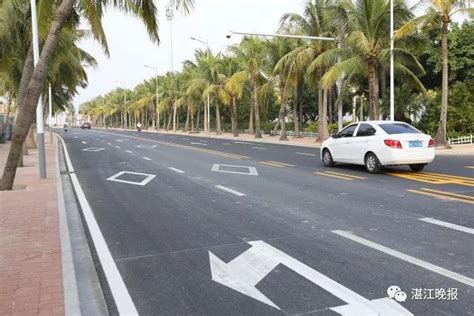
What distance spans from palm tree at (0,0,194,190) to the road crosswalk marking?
24.1 ft

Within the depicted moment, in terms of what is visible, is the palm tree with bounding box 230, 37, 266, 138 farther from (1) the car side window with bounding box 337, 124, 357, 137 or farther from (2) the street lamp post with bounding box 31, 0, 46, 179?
(2) the street lamp post with bounding box 31, 0, 46, 179

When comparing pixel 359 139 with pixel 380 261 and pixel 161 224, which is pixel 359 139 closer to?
pixel 161 224

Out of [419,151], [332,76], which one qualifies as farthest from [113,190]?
[332,76]

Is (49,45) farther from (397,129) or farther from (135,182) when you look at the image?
(397,129)

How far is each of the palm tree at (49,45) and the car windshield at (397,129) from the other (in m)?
6.55

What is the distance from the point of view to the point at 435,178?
45.0 feet

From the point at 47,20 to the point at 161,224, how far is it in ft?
28.5

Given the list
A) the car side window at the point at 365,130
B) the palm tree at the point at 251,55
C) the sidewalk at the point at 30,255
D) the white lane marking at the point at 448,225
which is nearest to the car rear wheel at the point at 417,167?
the car side window at the point at 365,130

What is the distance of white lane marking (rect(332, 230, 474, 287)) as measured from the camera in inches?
212

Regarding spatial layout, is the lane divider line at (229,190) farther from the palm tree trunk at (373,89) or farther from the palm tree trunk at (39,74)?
the palm tree trunk at (373,89)

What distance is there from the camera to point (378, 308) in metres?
4.68

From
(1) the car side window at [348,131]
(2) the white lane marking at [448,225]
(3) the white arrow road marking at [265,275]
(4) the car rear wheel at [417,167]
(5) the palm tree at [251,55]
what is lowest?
(3) the white arrow road marking at [265,275]

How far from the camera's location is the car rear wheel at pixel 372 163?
1512 centimetres

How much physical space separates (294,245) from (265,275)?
1.28 meters
